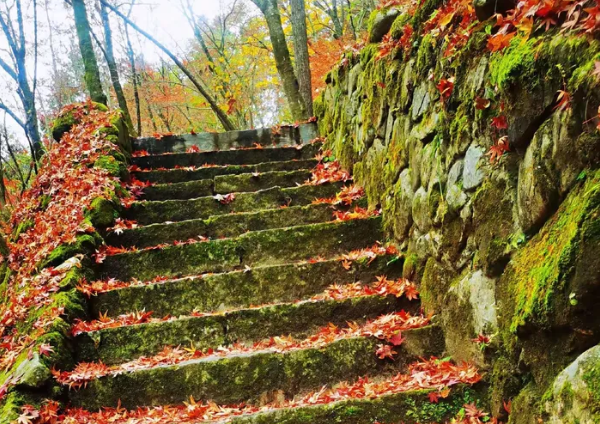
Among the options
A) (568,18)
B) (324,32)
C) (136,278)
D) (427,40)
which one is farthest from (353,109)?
(324,32)

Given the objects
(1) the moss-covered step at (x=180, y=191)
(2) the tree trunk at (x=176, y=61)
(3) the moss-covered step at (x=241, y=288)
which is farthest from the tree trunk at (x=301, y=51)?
(3) the moss-covered step at (x=241, y=288)

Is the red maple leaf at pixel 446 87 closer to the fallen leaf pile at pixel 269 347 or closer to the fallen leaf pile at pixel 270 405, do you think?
the fallen leaf pile at pixel 269 347

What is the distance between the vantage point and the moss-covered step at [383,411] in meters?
2.39

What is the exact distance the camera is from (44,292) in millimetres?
3580

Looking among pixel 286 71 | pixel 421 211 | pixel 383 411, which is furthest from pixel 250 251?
pixel 286 71

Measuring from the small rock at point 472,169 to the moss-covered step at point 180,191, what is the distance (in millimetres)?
3468

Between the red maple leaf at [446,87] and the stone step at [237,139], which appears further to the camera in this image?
the stone step at [237,139]

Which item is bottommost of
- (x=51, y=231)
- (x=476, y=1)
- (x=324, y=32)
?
(x=51, y=231)

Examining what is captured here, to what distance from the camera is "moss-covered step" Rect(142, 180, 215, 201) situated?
537 cm

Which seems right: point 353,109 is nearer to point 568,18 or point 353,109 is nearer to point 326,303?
point 326,303

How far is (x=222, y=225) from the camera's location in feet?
15.0

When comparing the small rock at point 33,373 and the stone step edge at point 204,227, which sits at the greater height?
the stone step edge at point 204,227

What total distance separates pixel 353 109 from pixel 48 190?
392 cm

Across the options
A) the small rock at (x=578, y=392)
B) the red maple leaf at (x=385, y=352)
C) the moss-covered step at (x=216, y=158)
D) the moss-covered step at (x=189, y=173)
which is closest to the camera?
the small rock at (x=578, y=392)
